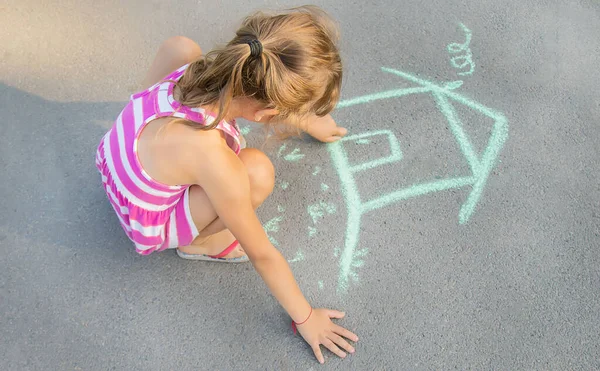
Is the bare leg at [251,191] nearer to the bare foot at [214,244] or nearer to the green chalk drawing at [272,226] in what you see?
the bare foot at [214,244]

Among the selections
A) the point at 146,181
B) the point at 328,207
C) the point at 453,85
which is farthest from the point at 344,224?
the point at 453,85

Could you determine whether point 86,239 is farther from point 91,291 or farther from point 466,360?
point 466,360

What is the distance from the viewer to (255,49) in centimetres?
146

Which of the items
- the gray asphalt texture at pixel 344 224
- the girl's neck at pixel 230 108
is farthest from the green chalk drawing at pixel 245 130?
the girl's neck at pixel 230 108

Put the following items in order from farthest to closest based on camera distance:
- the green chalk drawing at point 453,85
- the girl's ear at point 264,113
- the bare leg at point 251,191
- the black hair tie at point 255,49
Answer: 1. the green chalk drawing at point 453,85
2. the bare leg at point 251,191
3. the girl's ear at point 264,113
4. the black hair tie at point 255,49

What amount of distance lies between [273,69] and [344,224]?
98 cm

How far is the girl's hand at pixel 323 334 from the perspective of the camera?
1.93 metres

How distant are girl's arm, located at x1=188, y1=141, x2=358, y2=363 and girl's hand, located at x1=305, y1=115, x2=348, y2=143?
2.37 ft

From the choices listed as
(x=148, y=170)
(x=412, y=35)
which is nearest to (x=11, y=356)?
(x=148, y=170)

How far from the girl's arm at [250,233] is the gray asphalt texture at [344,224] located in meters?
0.09

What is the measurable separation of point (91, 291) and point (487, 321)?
1.60 meters

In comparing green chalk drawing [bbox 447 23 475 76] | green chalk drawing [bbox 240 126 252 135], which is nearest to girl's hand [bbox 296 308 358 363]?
green chalk drawing [bbox 240 126 252 135]

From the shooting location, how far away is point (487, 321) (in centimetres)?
205

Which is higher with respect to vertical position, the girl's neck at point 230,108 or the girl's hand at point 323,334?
the girl's neck at point 230,108
